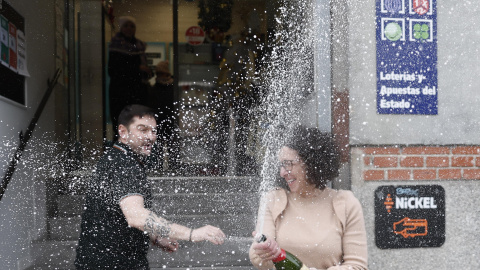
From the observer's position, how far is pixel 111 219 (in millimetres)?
3152

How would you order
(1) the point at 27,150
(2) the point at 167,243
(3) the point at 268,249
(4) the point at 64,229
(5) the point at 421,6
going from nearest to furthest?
1. (3) the point at 268,249
2. (2) the point at 167,243
3. (5) the point at 421,6
4. (4) the point at 64,229
5. (1) the point at 27,150

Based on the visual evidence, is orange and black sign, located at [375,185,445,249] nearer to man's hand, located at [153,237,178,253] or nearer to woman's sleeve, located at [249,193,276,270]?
woman's sleeve, located at [249,193,276,270]

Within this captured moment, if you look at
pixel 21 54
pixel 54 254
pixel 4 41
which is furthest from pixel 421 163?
pixel 21 54

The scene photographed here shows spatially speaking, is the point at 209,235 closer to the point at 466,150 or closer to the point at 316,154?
the point at 316,154

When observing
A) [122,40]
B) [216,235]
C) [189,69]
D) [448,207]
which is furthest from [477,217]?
[122,40]

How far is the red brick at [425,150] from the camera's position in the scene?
4.36 meters

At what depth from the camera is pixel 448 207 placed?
174 inches

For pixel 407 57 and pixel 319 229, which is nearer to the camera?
pixel 319 229

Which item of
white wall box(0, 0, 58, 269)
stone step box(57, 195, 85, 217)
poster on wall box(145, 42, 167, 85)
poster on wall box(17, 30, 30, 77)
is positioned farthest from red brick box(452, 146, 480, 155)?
poster on wall box(145, 42, 167, 85)

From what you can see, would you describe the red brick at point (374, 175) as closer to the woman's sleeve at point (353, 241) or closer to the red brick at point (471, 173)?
the red brick at point (471, 173)

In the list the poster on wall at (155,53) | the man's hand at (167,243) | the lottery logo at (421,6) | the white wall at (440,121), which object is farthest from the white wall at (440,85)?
the poster on wall at (155,53)

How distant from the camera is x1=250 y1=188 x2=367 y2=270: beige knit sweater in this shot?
9.74 ft

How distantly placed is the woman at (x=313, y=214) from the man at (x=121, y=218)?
0.57m

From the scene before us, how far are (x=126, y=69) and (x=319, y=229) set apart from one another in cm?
638
